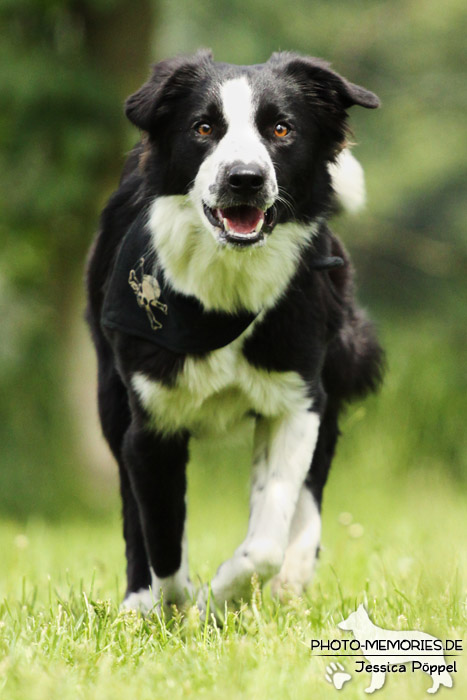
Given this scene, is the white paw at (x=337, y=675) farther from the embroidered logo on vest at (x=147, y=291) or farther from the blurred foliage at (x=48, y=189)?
the blurred foliage at (x=48, y=189)

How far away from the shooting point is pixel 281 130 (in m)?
3.53

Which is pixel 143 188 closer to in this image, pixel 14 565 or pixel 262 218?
pixel 262 218

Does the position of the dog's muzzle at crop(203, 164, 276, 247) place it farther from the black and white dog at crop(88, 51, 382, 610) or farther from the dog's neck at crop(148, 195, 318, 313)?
the dog's neck at crop(148, 195, 318, 313)

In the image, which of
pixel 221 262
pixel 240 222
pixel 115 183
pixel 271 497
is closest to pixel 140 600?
pixel 271 497

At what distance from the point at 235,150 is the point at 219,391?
0.78m

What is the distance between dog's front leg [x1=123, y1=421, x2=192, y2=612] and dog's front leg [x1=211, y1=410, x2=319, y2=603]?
274 mm

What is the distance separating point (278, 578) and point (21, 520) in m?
6.23

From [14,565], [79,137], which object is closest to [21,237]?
[79,137]

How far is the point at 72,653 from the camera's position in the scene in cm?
287

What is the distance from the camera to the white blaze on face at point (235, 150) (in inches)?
130

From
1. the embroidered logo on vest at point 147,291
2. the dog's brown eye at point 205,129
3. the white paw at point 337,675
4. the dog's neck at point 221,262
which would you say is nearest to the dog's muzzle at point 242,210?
the dog's neck at point 221,262

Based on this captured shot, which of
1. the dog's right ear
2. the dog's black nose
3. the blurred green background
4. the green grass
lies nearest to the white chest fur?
the green grass

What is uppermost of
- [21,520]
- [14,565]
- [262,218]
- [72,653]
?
[262,218]

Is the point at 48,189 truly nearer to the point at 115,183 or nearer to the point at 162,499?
the point at 115,183
